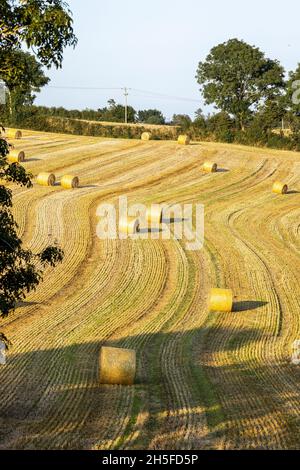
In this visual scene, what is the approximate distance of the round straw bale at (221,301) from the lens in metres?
26.5

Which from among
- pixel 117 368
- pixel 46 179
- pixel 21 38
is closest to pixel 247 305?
pixel 117 368

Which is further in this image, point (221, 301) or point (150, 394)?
point (221, 301)

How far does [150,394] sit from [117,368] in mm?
1255

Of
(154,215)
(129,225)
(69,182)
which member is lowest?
(129,225)

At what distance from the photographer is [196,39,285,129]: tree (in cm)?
8894

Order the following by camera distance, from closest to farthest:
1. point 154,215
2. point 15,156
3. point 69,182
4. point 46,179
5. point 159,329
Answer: point 159,329 → point 154,215 → point 69,182 → point 46,179 → point 15,156

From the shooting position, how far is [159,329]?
80.3 feet

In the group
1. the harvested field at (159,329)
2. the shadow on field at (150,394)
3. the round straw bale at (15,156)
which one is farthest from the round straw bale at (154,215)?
the round straw bale at (15,156)

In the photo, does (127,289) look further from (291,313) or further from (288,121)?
(288,121)

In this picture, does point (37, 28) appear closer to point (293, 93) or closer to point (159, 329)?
point (159, 329)

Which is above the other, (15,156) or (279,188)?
(15,156)

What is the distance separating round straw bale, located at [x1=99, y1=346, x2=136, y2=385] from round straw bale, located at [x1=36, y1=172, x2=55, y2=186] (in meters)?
28.6

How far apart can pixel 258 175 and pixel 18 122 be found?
35.4 m
